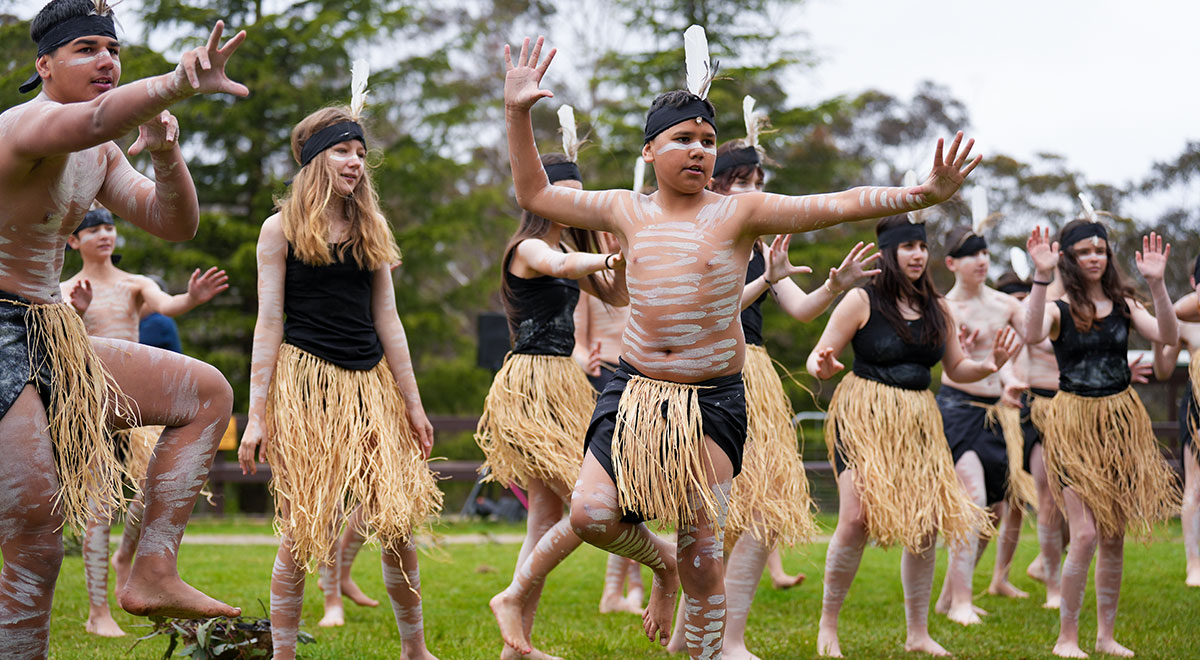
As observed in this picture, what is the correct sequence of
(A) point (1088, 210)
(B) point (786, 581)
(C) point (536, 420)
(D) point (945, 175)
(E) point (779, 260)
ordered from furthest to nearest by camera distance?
(B) point (786, 581), (A) point (1088, 210), (C) point (536, 420), (E) point (779, 260), (D) point (945, 175)

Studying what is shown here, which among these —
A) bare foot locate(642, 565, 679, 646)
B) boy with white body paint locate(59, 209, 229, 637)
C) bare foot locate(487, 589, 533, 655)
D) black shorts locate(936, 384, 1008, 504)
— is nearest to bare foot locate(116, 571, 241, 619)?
bare foot locate(487, 589, 533, 655)

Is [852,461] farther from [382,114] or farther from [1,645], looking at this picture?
[382,114]

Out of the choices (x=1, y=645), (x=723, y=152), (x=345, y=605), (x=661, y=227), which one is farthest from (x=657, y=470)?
(x=345, y=605)

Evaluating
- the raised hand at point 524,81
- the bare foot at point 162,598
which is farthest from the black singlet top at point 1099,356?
the bare foot at point 162,598

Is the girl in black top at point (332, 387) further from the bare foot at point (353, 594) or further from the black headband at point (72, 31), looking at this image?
the bare foot at point (353, 594)

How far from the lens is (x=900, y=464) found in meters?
4.29

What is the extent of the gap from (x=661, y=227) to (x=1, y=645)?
6.40ft

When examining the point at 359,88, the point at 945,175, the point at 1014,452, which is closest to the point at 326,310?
the point at 359,88

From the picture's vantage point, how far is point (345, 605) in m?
5.47

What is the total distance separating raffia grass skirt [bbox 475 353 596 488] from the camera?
13.3ft

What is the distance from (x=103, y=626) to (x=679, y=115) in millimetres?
3392

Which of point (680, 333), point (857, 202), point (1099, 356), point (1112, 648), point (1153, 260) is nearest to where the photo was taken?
point (857, 202)

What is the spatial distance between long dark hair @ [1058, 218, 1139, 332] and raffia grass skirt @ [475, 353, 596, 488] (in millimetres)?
2199

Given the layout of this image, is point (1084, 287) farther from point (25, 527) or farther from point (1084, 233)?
point (25, 527)
